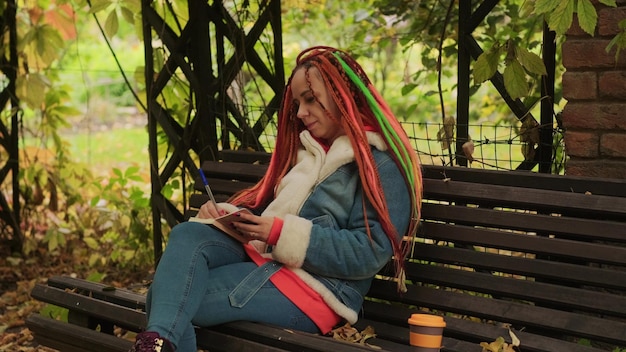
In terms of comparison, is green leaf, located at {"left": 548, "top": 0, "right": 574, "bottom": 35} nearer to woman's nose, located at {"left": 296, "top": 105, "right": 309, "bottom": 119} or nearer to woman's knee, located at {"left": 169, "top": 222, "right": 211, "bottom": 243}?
woman's nose, located at {"left": 296, "top": 105, "right": 309, "bottom": 119}

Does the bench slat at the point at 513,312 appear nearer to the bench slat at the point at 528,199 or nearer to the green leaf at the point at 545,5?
the bench slat at the point at 528,199

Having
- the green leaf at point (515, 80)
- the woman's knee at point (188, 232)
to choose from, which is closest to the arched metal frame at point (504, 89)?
the green leaf at point (515, 80)

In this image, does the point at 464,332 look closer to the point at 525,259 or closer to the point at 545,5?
the point at 525,259

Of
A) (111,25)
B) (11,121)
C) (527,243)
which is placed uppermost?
(111,25)

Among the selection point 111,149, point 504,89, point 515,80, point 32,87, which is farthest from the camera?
point 111,149

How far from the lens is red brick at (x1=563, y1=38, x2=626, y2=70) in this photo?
3166mm

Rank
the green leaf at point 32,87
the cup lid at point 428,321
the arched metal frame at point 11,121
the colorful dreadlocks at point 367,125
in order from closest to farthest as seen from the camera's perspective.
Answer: the cup lid at point 428,321
the colorful dreadlocks at point 367,125
the green leaf at point 32,87
the arched metal frame at point 11,121

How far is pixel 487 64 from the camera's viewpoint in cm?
344

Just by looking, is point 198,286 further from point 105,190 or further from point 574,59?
point 105,190

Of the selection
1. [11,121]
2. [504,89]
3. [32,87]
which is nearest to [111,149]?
[11,121]

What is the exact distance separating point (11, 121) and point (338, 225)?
3.22 m

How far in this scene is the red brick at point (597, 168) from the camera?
320 centimetres

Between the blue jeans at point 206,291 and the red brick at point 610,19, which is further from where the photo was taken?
the red brick at point 610,19

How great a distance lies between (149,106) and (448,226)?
6.09ft
